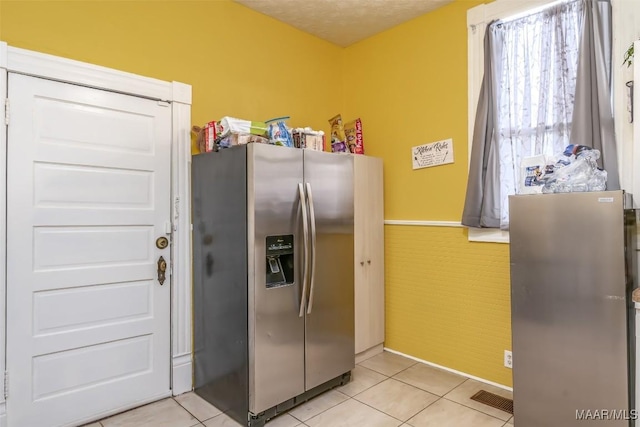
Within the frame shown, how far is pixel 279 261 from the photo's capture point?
234 cm

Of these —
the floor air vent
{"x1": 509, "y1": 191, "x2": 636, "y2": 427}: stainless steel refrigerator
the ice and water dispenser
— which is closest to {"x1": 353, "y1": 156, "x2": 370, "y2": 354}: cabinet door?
the ice and water dispenser

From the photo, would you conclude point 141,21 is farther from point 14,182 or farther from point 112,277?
point 112,277

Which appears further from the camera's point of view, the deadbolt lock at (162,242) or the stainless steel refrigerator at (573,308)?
the deadbolt lock at (162,242)

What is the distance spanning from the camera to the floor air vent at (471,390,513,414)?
2.36 metres

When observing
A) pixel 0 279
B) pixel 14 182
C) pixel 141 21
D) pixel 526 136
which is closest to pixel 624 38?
pixel 526 136

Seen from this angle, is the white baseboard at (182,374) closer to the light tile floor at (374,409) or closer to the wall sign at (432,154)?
the light tile floor at (374,409)

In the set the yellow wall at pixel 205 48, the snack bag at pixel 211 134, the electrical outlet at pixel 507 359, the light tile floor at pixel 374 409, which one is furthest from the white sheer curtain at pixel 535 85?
the snack bag at pixel 211 134

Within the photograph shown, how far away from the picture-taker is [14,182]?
A: 1.98 metres

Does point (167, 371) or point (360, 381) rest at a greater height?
point (167, 371)

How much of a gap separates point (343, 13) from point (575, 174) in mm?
2122

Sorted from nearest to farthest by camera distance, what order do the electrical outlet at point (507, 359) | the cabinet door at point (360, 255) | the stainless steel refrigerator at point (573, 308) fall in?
the stainless steel refrigerator at point (573, 308), the electrical outlet at point (507, 359), the cabinet door at point (360, 255)

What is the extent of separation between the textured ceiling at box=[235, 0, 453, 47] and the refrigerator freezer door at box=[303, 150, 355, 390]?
1.23m

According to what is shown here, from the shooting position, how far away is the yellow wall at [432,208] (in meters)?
2.71

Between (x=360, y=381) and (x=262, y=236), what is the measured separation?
1.38 meters
